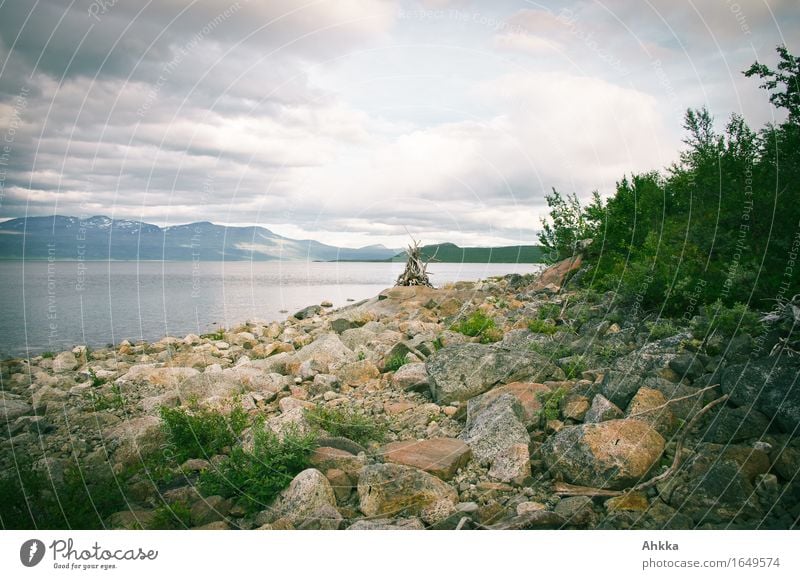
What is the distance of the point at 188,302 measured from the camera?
30.4m

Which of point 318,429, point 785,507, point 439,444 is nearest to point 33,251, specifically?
point 318,429

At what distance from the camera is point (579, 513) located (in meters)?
5.49

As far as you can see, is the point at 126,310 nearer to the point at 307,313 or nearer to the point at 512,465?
the point at 307,313

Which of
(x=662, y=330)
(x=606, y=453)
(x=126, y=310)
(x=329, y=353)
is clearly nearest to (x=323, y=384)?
(x=329, y=353)

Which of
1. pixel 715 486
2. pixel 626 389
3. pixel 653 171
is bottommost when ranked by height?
pixel 715 486

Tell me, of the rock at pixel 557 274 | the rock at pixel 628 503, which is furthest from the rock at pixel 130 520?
the rock at pixel 557 274

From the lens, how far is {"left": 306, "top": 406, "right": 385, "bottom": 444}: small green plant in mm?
7840

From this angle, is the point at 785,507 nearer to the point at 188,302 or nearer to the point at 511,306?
the point at 511,306

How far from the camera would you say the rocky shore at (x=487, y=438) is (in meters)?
5.62

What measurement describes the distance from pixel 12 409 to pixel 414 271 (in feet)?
64.3

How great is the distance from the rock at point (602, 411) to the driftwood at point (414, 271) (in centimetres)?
1994

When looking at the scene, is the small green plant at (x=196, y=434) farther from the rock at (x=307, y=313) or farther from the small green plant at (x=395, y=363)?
the rock at (x=307, y=313)
